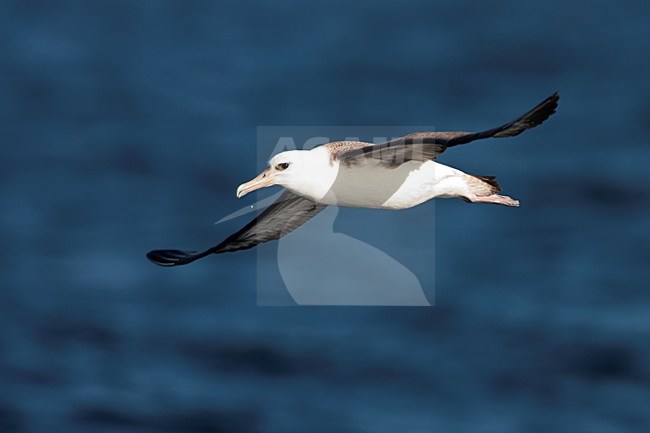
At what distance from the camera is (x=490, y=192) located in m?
13.2

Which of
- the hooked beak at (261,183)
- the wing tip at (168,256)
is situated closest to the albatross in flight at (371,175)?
the hooked beak at (261,183)

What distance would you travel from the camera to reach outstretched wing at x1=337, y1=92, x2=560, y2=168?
10.9 metres

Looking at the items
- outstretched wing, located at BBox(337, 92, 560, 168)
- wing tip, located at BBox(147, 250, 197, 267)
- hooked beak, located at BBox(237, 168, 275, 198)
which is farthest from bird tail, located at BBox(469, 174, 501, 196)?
wing tip, located at BBox(147, 250, 197, 267)

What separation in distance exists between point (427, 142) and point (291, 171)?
1.55 meters

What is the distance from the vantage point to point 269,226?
14.4 meters

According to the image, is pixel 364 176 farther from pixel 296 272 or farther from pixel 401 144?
pixel 296 272

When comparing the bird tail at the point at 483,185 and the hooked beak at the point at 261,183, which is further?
the bird tail at the point at 483,185

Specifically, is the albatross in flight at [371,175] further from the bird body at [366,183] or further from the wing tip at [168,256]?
the wing tip at [168,256]

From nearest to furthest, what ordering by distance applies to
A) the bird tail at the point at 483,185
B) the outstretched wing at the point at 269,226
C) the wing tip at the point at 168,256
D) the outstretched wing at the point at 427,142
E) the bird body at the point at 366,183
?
1. the outstretched wing at the point at 427,142
2. the bird body at the point at 366,183
3. the bird tail at the point at 483,185
4. the outstretched wing at the point at 269,226
5. the wing tip at the point at 168,256

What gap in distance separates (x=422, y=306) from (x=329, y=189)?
9.74 metres

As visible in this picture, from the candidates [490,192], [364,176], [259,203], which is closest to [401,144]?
[364,176]

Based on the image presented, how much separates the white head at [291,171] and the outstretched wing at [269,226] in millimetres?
1356

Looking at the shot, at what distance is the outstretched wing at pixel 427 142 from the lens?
10.9 m

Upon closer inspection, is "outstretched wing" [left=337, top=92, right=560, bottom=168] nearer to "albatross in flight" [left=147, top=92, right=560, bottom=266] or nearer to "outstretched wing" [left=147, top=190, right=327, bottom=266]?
"albatross in flight" [left=147, top=92, right=560, bottom=266]
